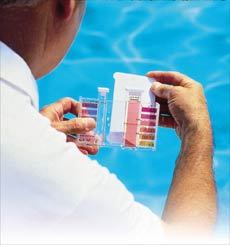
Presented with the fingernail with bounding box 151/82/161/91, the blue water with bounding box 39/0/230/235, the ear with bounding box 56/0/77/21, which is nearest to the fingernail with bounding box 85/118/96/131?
the fingernail with bounding box 151/82/161/91

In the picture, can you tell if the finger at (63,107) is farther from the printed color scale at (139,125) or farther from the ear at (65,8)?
the ear at (65,8)

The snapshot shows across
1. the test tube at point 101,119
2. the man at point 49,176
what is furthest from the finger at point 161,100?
the man at point 49,176

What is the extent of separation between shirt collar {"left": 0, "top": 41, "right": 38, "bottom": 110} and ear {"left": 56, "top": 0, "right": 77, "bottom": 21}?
104 mm

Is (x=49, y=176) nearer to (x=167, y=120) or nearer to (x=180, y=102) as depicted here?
(x=180, y=102)

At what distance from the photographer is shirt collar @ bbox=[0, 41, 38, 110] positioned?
886 millimetres

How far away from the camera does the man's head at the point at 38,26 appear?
0.93m

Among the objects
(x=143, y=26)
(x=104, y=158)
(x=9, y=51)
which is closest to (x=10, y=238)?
(x=9, y=51)

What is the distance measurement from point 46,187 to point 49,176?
17mm

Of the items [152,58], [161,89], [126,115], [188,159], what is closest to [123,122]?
[126,115]

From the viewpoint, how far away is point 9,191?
0.88 metres

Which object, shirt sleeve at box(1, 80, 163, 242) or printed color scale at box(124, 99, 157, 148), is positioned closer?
shirt sleeve at box(1, 80, 163, 242)

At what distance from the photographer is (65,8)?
0.96 m

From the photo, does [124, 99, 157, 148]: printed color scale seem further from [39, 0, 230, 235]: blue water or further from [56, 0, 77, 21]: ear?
[39, 0, 230, 235]: blue water

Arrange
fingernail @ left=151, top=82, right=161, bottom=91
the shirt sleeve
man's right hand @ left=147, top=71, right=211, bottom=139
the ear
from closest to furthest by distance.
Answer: the shirt sleeve → the ear → man's right hand @ left=147, top=71, right=211, bottom=139 → fingernail @ left=151, top=82, right=161, bottom=91
